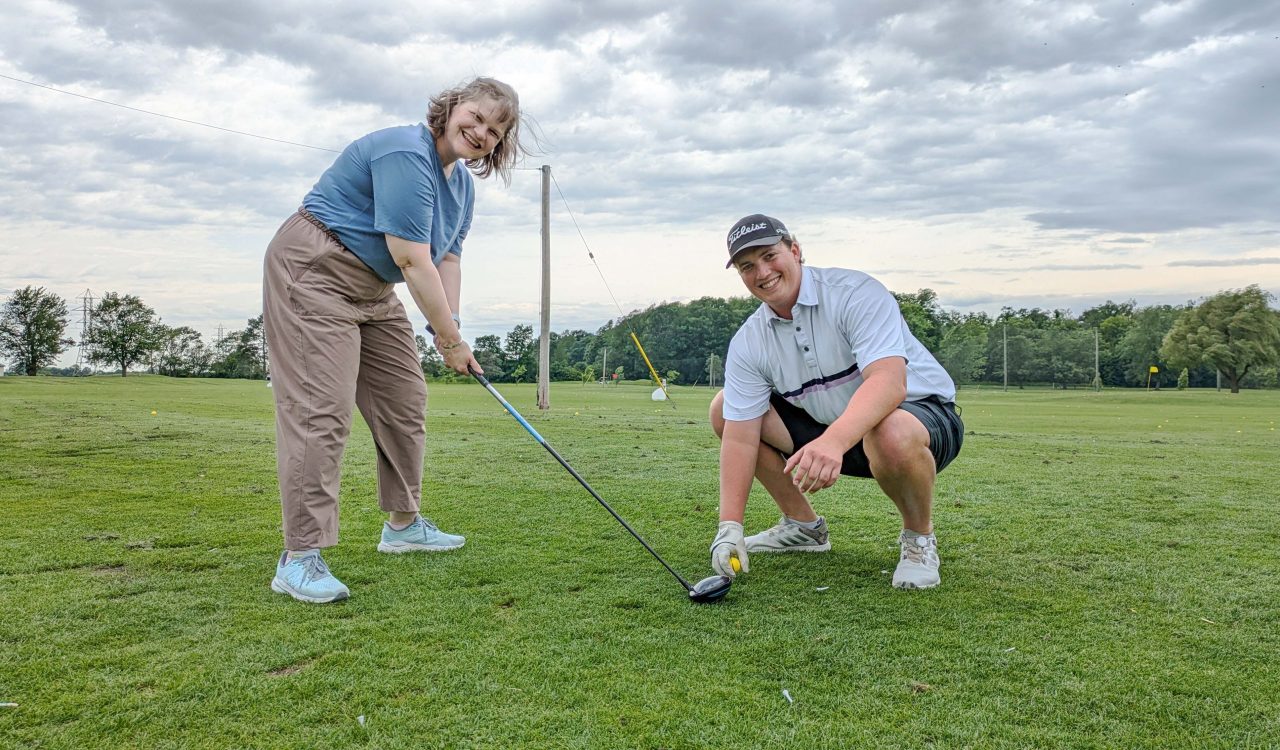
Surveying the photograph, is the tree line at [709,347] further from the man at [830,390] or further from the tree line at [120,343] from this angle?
the man at [830,390]

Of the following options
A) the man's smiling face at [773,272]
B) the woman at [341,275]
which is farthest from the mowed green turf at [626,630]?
the man's smiling face at [773,272]

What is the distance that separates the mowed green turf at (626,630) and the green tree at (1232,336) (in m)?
51.4

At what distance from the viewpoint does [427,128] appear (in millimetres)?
3492

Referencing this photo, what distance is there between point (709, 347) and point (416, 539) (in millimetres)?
60068

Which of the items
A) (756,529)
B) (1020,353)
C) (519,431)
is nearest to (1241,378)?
(1020,353)

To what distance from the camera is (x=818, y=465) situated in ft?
9.53

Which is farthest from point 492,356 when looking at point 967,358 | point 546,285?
point 546,285

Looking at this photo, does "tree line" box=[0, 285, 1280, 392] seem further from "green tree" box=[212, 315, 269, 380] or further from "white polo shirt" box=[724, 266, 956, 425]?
"white polo shirt" box=[724, 266, 956, 425]

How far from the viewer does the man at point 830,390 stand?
10.5ft

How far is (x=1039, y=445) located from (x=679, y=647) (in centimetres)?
851

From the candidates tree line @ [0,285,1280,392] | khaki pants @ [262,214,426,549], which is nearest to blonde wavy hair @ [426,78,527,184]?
khaki pants @ [262,214,426,549]

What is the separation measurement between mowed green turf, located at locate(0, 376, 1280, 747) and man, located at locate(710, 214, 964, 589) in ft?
1.16

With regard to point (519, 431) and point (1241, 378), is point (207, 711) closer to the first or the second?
point (519, 431)

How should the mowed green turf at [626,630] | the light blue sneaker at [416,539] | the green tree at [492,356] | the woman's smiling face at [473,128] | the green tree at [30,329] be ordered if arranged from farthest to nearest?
the green tree at [492,356] → the green tree at [30,329] → the light blue sneaker at [416,539] → the woman's smiling face at [473,128] → the mowed green turf at [626,630]
